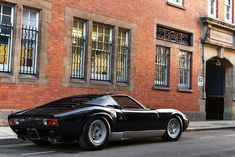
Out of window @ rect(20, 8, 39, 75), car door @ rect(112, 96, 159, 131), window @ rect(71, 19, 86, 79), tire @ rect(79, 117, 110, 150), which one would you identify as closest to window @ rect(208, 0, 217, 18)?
window @ rect(71, 19, 86, 79)

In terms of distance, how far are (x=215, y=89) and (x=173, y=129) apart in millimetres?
15194

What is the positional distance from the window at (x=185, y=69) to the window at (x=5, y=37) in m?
10.2

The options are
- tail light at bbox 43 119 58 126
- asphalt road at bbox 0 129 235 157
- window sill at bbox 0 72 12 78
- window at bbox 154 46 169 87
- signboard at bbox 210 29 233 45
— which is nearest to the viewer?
asphalt road at bbox 0 129 235 157

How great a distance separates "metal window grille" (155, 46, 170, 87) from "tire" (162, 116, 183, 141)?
8.70 meters

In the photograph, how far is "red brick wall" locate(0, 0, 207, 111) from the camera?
632 inches

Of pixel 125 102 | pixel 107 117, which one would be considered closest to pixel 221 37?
pixel 125 102

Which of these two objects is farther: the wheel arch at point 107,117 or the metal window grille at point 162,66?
the metal window grille at point 162,66

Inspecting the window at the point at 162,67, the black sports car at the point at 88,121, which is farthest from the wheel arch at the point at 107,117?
the window at the point at 162,67

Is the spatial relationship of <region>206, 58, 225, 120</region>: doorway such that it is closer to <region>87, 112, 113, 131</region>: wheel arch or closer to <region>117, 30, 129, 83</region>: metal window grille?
<region>117, 30, 129, 83</region>: metal window grille

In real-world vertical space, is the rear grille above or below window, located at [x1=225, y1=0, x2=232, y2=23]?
below

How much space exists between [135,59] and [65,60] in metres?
4.13

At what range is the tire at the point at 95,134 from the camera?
1021 centimetres

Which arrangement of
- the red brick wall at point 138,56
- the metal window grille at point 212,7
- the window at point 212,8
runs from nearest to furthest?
the red brick wall at point 138,56 → the window at point 212,8 → the metal window grille at point 212,7

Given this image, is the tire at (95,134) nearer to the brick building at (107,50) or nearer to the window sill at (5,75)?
the brick building at (107,50)
